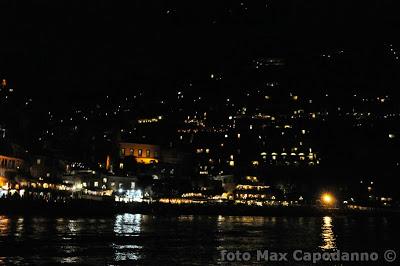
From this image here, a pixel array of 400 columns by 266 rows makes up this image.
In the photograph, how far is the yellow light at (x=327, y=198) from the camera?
316 feet

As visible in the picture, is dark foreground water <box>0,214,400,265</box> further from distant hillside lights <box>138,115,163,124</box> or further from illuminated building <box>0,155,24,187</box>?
distant hillside lights <box>138,115,163,124</box>

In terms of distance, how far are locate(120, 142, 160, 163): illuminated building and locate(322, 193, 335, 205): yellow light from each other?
3142 cm

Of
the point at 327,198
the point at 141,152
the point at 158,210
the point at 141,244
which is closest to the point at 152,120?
the point at 141,152

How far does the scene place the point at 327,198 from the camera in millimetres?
98062

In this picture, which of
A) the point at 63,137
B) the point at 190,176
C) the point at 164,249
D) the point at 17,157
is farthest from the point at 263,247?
the point at 63,137

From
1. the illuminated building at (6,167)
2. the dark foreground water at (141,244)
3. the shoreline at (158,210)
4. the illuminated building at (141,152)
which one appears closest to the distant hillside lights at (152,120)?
the illuminated building at (141,152)

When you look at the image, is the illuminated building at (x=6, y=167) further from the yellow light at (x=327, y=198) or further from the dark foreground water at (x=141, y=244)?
the yellow light at (x=327, y=198)

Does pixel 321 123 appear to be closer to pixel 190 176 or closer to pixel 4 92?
A: pixel 190 176

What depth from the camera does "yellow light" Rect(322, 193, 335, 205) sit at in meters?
96.5

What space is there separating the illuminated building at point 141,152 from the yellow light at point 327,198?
103 feet

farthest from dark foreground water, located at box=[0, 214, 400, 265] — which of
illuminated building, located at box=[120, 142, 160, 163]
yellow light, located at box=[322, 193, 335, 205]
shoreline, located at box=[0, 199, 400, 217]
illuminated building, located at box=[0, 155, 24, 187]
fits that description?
yellow light, located at box=[322, 193, 335, 205]

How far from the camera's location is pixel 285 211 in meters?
83.1

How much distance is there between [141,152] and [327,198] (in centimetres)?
3531

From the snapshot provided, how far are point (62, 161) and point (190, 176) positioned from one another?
23393mm
